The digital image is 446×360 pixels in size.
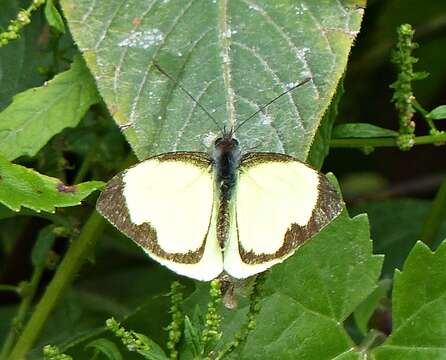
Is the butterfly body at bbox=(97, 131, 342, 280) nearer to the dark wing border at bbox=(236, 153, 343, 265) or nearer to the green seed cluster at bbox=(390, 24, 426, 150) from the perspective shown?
the dark wing border at bbox=(236, 153, 343, 265)

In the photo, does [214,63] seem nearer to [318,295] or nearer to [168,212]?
[168,212]

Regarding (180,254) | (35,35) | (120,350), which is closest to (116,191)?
(180,254)

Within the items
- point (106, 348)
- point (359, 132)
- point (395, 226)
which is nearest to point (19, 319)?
point (106, 348)

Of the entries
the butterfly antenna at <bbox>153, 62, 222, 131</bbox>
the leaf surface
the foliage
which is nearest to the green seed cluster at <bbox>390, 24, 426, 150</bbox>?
the foliage

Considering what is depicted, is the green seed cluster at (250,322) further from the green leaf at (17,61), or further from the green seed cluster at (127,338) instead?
the green leaf at (17,61)

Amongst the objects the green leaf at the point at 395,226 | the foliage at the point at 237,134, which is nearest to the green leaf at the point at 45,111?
the foliage at the point at 237,134

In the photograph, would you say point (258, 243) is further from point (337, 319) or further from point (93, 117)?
point (93, 117)
